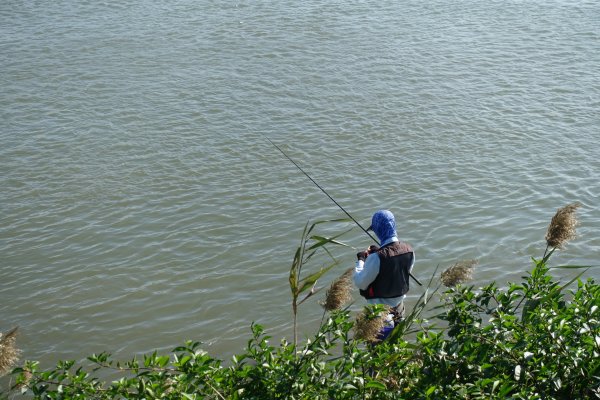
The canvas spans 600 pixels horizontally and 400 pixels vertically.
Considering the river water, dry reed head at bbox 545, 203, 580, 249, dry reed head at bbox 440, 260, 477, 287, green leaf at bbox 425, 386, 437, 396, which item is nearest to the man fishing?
dry reed head at bbox 440, 260, 477, 287

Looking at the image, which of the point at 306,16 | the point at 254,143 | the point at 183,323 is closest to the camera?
the point at 183,323

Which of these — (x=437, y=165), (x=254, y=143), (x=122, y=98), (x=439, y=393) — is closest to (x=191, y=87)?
(x=122, y=98)

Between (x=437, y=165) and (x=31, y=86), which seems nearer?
(x=437, y=165)

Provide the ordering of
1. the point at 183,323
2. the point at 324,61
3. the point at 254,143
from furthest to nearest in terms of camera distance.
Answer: the point at 324,61 < the point at 254,143 < the point at 183,323

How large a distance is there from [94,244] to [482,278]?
4.49m

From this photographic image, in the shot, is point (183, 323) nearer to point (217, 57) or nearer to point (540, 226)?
point (540, 226)

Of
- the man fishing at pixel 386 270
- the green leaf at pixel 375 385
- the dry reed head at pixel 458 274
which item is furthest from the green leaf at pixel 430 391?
the man fishing at pixel 386 270

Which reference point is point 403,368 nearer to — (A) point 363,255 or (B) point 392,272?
(B) point 392,272

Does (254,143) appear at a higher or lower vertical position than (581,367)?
lower

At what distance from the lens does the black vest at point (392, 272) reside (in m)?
6.14

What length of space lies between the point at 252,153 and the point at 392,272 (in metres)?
6.06

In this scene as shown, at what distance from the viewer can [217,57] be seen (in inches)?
620

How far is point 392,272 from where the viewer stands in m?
6.16

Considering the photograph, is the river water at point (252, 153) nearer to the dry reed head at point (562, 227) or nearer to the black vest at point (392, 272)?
the black vest at point (392, 272)
